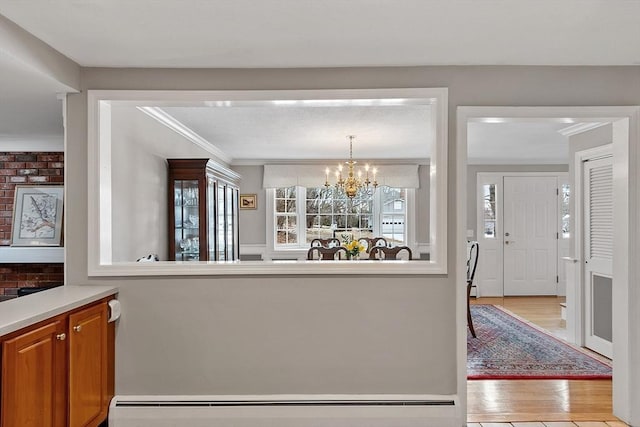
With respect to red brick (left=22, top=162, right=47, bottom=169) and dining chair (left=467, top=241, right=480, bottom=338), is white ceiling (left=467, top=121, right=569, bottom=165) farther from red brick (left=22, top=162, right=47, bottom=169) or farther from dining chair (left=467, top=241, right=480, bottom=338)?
red brick (left=22, top=162, right=47, bottom=169)

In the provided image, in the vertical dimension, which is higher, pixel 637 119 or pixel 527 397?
pixel 637 119

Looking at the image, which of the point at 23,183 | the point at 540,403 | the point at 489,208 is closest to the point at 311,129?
the point at 23,183

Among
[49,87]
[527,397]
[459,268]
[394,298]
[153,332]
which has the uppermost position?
[49,87]

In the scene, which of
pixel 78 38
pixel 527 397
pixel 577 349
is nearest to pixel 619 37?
pixel 527 397

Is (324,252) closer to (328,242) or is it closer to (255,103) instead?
(328,242)

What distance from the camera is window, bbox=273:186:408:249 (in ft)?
23.7

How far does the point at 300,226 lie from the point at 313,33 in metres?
5.13

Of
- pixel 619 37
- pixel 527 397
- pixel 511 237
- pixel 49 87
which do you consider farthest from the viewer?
pixel 511 237

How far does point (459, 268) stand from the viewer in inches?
108

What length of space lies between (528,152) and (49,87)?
611cm

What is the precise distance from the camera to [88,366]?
242 centimetres

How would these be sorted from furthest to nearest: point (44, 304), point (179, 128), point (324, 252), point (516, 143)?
point (516, 143) < point (324, 252) < point (179, 128) < point (44, 304)

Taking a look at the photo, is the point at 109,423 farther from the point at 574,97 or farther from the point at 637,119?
the point at 637,119

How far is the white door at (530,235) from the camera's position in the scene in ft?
23.8
